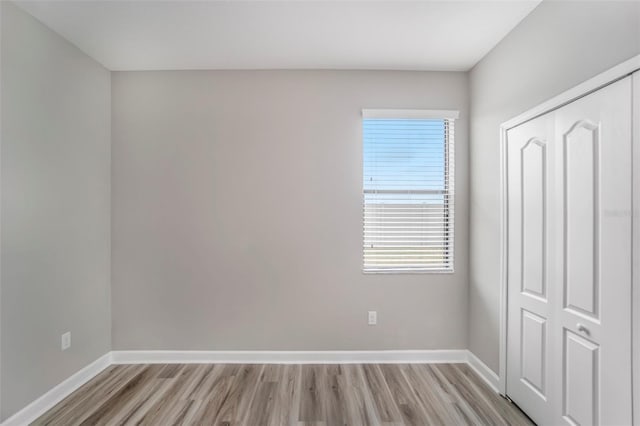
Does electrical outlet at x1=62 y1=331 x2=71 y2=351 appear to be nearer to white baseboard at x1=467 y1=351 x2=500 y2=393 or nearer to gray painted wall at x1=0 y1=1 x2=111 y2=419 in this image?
gray painted wall at x1=0 y1=1 x2=111 y2=419

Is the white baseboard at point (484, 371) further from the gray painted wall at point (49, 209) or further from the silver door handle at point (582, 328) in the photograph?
the gray painted wall at point (49, 209)

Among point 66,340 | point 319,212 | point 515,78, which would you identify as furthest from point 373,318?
point 66,340

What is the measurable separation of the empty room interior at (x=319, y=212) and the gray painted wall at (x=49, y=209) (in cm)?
2

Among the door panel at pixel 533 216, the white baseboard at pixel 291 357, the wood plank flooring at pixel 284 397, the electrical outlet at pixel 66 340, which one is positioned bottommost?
the wood plank flooring at pixel 284 397

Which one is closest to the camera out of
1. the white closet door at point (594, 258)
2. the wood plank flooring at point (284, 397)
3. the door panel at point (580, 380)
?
the white closet door at point (594, 258)

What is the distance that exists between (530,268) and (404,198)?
1.20 meters

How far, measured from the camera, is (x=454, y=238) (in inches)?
113

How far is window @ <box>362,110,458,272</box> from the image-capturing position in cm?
290

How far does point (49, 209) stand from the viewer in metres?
2.21

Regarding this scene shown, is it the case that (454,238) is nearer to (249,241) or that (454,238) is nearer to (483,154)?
(483,154)

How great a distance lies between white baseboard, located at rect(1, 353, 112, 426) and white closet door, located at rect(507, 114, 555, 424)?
3.51 meters

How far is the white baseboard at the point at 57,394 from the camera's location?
1.97 m

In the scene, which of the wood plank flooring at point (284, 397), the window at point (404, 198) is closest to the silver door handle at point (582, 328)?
the wood plank flooring at point (284, 397)

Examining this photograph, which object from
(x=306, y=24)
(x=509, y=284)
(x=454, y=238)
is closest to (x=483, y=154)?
(x=454, y=238)
